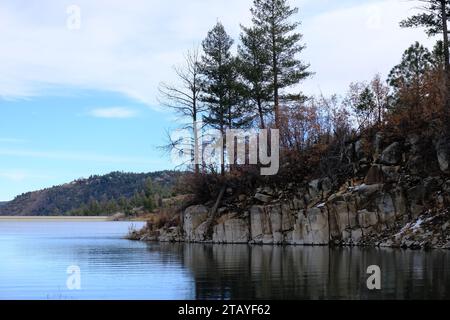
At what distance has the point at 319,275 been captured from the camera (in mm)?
22906

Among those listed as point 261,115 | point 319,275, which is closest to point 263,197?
point 261,115

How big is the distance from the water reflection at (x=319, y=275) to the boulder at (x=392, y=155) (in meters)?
9.83

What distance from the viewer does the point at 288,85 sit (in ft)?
190

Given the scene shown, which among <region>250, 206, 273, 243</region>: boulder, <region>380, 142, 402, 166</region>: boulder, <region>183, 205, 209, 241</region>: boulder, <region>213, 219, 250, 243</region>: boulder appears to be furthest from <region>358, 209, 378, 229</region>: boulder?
<region>183, 205, 209, 241</region>: boulder

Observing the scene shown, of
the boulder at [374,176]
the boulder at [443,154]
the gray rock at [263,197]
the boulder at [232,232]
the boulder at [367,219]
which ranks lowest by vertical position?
the boulder at [232,232]

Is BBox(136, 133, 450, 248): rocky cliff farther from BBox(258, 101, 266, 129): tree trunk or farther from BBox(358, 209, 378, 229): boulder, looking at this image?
BBox(258, 101, 266, 129): tree trunk

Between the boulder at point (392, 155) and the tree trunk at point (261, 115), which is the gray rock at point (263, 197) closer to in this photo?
the tree trunk at point (261, 115)

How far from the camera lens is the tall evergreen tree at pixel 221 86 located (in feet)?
189

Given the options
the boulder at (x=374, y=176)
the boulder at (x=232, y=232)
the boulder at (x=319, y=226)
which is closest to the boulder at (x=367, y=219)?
the boulder at (x=319, y=226)

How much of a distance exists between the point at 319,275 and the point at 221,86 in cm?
3671

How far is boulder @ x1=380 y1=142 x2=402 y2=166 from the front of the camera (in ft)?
137

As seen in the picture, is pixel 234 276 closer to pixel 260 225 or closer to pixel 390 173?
pixel 390 173
